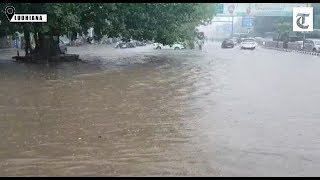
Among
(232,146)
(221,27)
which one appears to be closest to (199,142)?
(232,146)

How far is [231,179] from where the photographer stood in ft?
18.2

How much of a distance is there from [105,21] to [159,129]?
1727cm

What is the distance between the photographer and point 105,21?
82.9ft

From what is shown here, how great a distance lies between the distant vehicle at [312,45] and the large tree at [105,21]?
1286 cm

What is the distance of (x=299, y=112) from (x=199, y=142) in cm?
393

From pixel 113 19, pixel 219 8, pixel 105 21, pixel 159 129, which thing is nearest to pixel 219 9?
pixel 219 8

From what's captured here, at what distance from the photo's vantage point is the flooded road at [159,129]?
252 inches

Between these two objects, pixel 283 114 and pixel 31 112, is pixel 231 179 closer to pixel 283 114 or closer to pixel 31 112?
pixel 283 114

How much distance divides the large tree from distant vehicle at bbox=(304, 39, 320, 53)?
12.9 meters

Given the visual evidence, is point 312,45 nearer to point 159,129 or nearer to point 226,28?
point 159,129

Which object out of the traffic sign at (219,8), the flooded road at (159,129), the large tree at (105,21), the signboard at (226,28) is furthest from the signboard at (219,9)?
the signboard at (226,28)

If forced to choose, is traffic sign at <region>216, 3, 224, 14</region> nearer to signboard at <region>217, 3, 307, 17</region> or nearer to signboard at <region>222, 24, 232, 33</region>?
signboard at <region>217, 3, 307, 17</region>

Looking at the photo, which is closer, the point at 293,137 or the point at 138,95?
the point at 293,137

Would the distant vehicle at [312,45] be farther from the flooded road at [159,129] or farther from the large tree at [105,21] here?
the flooded road at [159,129]
